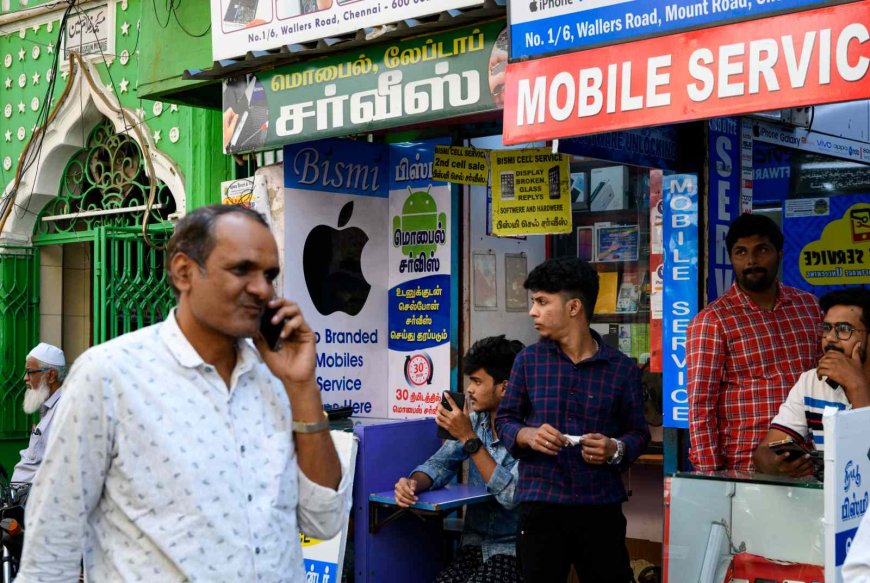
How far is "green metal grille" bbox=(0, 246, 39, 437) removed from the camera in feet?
36.0

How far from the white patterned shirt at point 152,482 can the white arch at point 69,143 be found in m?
7.26

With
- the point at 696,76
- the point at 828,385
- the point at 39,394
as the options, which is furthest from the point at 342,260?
the point at 828,385

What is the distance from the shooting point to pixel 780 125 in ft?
21.1

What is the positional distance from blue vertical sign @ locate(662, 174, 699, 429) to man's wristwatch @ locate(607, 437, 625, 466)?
1.16m

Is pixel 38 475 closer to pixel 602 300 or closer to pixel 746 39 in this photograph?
pixel 746 39

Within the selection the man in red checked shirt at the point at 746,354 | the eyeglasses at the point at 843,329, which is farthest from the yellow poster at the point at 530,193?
the eyeglasses at the point at 843,329

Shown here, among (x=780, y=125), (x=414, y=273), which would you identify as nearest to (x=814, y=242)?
(x=780, y=125)

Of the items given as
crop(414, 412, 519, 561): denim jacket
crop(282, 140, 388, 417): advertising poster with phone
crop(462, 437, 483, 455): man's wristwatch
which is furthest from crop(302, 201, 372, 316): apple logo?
crop(462, 437, 483, 455): man's wristwatch

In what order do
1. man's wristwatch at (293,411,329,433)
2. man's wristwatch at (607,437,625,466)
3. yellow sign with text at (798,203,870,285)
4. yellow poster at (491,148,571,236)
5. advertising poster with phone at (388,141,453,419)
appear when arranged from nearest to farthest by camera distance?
man's wristwatch at (293,411,329,433)
man's wristwatch at (607,437,625,466)
yellow poster at (491,148,571,236)
yellow sign with text at (798,203,870,285)
advertising poster with phone at (388,141,453,419)

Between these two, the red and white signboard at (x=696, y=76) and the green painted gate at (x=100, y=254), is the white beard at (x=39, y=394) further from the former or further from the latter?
the red and white signboard at (x=696, y=76)

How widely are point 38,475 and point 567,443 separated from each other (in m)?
2.65

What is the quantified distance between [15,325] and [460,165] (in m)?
5.97

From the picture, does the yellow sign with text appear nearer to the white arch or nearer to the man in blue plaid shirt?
the man in blue plaid shirt

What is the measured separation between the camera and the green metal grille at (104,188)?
33.0 feet
